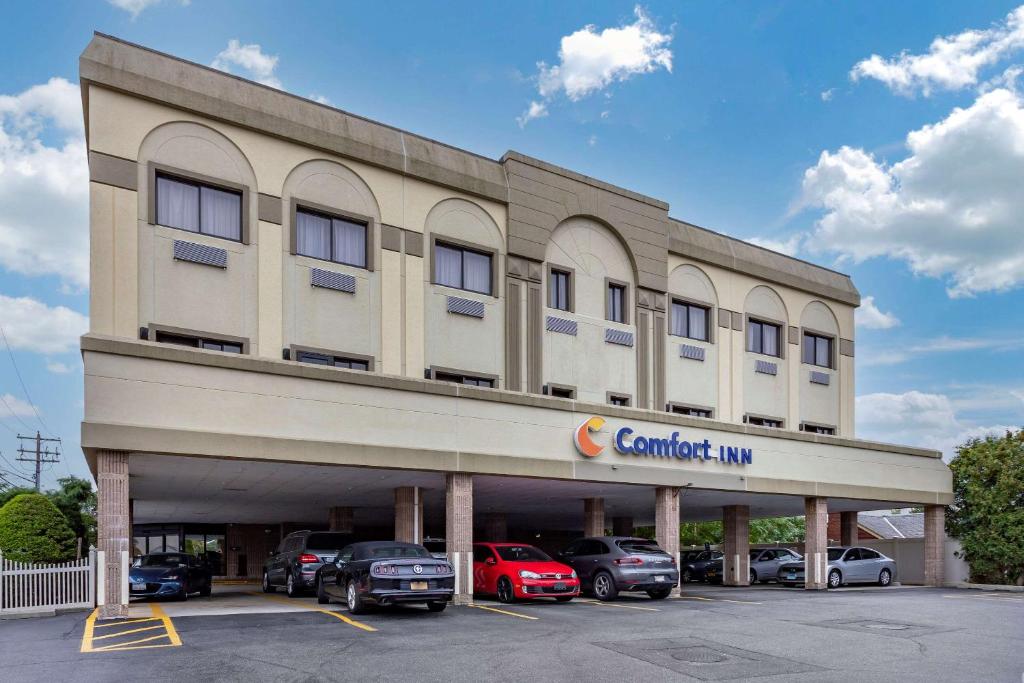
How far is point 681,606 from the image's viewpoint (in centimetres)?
2136

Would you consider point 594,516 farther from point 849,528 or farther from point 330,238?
point 849,528

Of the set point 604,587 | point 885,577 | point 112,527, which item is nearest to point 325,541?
point 604,587

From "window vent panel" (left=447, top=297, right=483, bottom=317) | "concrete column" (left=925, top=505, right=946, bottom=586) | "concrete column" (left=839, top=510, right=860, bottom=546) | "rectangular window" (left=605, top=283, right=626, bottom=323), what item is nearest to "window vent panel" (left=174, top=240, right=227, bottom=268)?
"window vent panel" (left=447, top=297, right=483, bottom=317)

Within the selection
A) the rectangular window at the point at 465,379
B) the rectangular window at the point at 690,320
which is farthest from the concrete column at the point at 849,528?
the rectangular window at the point at 465,379

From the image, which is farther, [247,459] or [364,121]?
[364,121]

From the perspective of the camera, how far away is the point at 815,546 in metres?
30.8

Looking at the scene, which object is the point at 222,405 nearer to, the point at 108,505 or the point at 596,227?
the point at 108,505

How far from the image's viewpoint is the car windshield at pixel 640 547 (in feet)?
75.5

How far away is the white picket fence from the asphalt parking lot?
0.84 metres

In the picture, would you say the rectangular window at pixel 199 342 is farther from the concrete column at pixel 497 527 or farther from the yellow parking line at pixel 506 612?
the concrete column at pixel 497 527

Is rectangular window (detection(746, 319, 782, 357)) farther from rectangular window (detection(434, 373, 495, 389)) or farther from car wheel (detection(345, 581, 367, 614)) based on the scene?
car wheel (detection(345, 581, 367, 614))

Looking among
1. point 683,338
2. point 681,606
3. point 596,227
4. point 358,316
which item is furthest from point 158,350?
point 683,338

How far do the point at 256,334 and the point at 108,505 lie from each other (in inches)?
258

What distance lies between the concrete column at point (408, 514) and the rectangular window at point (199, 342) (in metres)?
5.71
